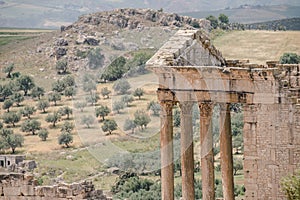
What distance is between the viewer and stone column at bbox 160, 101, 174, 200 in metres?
28.4

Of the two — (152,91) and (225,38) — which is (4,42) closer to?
(225,38)

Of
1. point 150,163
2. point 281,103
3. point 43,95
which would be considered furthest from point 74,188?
point 43,95

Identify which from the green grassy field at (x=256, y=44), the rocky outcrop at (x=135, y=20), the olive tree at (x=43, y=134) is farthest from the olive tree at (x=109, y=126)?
the rocky outcrop at (x=135, y=20)

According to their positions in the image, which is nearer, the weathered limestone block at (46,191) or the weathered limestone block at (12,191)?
the weathered limestone block at (46,191)

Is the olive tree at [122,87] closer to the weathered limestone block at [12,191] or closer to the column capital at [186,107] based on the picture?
the weathered limestone block at [12,191]

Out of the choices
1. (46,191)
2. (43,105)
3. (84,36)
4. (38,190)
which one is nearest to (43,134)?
(43,105)

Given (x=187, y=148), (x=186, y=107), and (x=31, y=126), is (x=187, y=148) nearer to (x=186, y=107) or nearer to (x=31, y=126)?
(x=186, y=107)

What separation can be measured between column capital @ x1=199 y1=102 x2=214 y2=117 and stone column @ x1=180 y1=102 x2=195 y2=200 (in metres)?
0.36

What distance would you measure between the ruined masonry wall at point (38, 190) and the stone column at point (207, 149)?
591 cm

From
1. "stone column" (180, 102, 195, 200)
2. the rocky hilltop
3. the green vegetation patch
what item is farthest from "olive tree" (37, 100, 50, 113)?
"stone column" (180, 102, 195, 200)

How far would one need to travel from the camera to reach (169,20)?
137 meters

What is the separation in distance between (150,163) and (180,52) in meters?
27.6

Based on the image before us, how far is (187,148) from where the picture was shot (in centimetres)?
2859

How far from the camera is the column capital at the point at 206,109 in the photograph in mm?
28047
